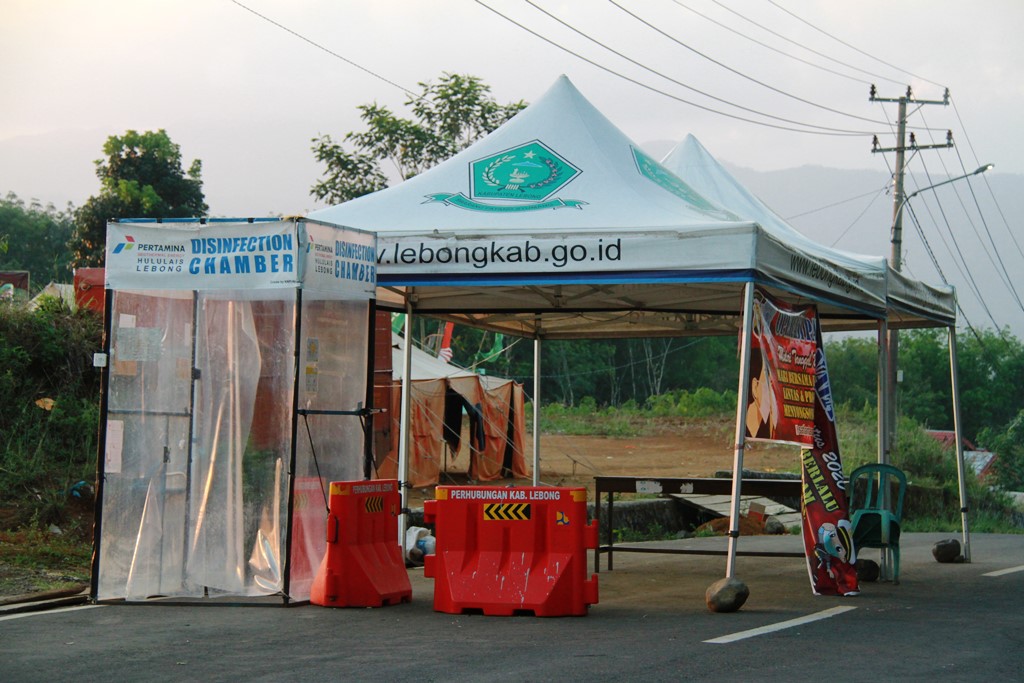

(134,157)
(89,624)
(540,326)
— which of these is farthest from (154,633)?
(134,157)

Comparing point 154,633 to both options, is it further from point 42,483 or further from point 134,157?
point 134,157

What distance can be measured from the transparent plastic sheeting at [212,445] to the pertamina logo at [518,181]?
195 cm

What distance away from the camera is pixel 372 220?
459 inches

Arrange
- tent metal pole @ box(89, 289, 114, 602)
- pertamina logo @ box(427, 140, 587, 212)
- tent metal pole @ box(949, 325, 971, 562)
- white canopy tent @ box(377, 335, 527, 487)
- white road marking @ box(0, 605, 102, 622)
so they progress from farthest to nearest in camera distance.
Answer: white canopy tent @ box(377, 335, 527, 487)
tent metal pole @ box(949, 325, 971, 562)
pertamina logo @ box(427, 140, 587, 212)
tent metal pole @ box(89, 289, 114, 602)
white road marking @ box(0, 605, 102, 622)

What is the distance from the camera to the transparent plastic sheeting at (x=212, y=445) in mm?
10328

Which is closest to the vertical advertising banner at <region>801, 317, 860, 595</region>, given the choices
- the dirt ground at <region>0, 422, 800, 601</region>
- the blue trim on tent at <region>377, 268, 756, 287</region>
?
the blue trim on tent at <region>377, 268, 756, 287</region>

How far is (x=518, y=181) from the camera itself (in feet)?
39.0

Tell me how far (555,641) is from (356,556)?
2303mm

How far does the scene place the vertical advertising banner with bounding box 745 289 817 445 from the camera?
1063 cm

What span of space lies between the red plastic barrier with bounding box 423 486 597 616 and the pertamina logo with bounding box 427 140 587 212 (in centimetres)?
296

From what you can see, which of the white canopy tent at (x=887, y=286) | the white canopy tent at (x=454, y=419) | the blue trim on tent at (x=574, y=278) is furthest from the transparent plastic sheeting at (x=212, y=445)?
the white canopy tent at (x=454, y=419)

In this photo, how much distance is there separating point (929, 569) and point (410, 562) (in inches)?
230

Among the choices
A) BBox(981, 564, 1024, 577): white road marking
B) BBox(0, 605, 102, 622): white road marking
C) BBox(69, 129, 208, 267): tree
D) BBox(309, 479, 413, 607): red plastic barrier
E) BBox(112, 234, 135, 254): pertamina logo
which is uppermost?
BBox(69, 129, 208, 267): tree

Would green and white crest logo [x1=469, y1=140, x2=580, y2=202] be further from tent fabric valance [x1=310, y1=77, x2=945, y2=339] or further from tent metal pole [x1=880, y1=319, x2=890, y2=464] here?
tent metal pole [x1=880, y1=319, x2=890, y2=464]
